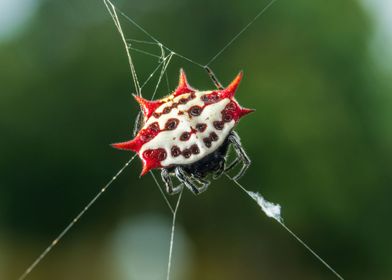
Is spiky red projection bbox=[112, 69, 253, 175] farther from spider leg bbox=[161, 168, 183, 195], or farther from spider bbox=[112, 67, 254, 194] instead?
spider leg bbox=[161, 168, 183, 195]

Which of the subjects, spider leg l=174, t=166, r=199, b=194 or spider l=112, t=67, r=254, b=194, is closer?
spider l=112, t=67, r=254, b=194

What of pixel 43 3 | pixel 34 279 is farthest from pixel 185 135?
pixel 43 3

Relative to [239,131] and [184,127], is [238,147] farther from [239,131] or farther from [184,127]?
[239,131]

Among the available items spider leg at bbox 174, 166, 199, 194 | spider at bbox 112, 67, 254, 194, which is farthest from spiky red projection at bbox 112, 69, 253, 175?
spider leg at bbox 174, 166, 199, 194

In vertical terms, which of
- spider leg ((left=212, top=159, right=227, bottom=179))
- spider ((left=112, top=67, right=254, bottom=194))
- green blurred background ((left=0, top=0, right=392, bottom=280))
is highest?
Answer: spider ((left=112, top=67, right=254, bottom=194))

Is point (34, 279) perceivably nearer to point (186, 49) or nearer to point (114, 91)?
point (114, 91)

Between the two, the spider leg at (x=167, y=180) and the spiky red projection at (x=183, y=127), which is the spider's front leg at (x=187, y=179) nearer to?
the spider leg at (x=167, y=180)
